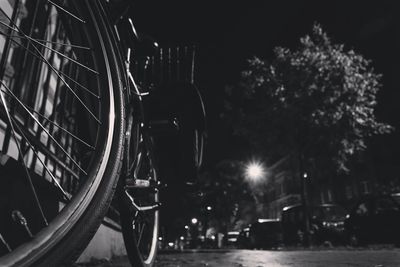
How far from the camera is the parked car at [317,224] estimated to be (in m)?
16.0

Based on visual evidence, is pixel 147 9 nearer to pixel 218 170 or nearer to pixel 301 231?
pixel 301 231

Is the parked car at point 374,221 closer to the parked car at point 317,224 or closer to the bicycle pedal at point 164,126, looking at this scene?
the parked car at point 317,224

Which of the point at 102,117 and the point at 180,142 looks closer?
the point at 102,117

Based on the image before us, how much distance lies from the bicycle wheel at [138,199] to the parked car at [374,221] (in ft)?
35.2

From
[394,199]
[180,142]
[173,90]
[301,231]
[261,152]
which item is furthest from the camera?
[261,152]

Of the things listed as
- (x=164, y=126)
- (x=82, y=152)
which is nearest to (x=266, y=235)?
(x=164, y=126)

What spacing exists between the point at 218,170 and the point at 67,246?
51.0 metres

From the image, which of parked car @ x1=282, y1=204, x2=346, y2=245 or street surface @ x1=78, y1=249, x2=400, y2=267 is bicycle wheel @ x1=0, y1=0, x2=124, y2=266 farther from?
parked car @ x1=282, y1=204, x2=346, y2=245

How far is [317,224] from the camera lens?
17.3m

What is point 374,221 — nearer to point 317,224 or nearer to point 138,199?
point 317,224

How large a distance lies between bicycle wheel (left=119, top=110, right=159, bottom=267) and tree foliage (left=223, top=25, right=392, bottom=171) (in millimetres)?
18018

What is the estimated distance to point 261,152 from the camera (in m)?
22.5

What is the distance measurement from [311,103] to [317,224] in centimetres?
643

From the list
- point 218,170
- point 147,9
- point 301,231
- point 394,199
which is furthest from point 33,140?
point 218,170
